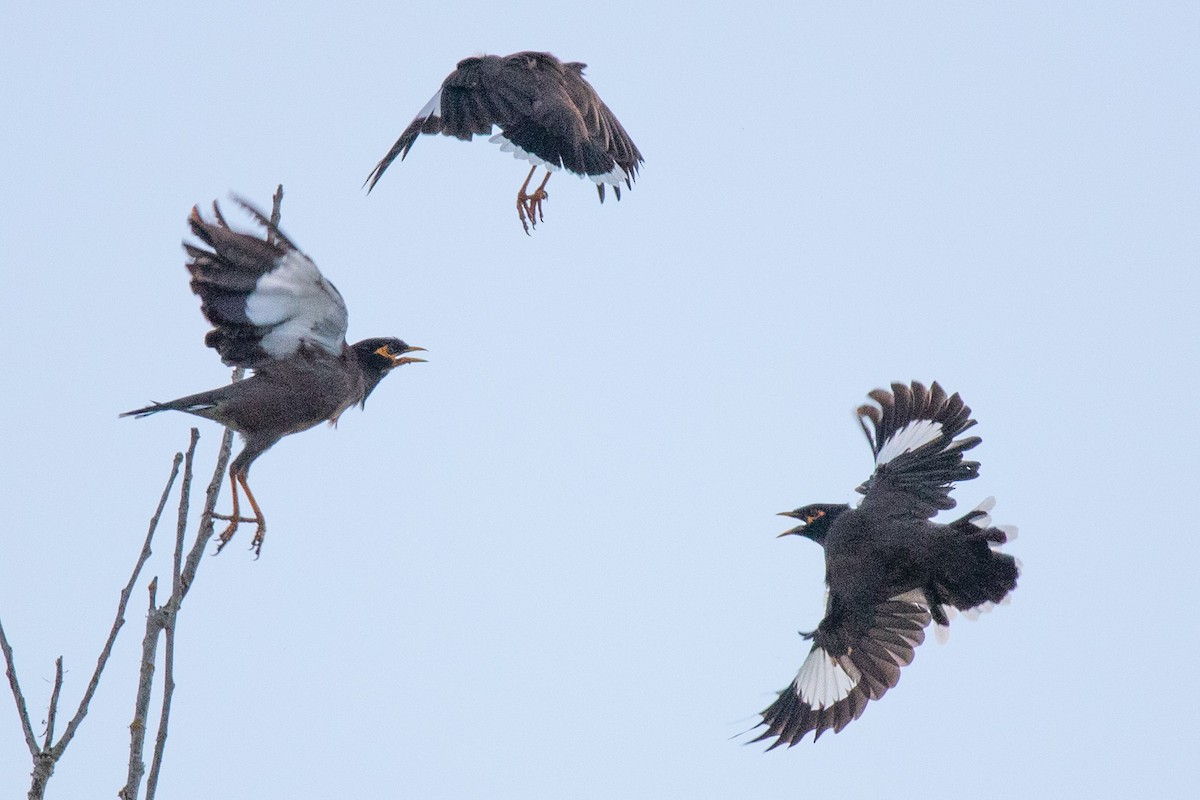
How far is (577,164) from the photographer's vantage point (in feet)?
Answer: 25.8

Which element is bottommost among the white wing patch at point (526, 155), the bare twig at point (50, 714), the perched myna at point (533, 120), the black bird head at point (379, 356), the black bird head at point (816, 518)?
the bare twig at point (50, 714)

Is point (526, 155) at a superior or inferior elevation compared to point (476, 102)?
inferior

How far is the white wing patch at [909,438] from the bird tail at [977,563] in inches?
20.5

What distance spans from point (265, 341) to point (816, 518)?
11.7 feet

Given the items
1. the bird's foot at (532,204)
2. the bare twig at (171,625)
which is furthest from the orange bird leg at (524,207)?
the bare twig at (171,625)

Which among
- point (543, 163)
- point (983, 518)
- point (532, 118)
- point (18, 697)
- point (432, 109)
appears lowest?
point (18, 697)

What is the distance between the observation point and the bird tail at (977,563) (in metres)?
6.41

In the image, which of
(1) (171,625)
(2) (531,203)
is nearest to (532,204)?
(2) (531,203)

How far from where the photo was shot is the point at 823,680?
7.13 meters

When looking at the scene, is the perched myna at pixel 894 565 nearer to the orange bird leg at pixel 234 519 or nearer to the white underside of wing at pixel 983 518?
the white underside of wing at pixel 983 518

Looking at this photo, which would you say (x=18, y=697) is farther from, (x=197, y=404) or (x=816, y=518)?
(x=816, y=518)

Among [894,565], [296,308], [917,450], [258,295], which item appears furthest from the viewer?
[917,450]

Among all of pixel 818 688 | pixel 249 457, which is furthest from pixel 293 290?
pixel 818 688

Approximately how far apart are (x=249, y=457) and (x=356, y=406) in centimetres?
71
